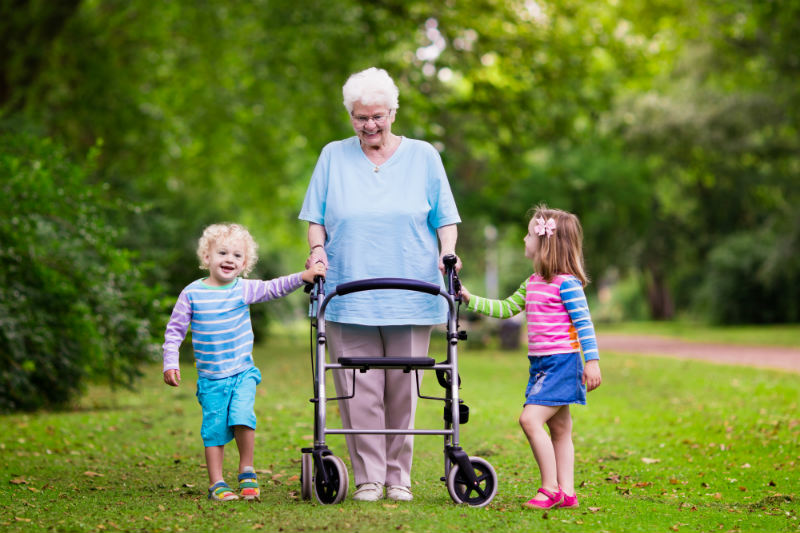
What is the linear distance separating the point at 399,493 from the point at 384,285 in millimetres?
1157

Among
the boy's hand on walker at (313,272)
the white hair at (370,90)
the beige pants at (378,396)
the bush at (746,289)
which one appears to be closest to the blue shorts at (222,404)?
the beige pants at (378,396)

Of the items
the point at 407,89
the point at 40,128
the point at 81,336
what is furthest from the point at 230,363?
the point at 407,89

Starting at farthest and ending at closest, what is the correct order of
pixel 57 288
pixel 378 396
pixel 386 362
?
pixel 57 288 → pixel 378 396 → pixel 386 362

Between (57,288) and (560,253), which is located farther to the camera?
(57,288)

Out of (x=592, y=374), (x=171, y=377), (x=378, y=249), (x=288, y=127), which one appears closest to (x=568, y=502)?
(x=592, y=374)

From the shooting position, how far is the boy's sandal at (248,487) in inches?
210

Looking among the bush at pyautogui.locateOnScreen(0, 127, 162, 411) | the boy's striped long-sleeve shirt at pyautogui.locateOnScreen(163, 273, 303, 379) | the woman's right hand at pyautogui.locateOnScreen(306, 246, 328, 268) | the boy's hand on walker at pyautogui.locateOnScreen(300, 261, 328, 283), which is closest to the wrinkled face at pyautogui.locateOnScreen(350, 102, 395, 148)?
the woman's right hand at pyautogui.locateOnScreen(306, 246, 328, 268)

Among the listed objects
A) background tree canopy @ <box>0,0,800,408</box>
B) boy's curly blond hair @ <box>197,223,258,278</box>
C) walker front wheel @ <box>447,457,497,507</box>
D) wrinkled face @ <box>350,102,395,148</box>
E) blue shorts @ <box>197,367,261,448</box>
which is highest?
background tree canopy @ <box>0,0,800,408</box>

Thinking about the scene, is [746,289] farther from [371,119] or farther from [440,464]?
[371,119]

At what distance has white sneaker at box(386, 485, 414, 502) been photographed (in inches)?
207

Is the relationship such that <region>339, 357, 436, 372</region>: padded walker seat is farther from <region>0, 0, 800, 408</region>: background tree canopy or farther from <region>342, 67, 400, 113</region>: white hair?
<region>0, 0, 800, 408</region>: background tree canopy

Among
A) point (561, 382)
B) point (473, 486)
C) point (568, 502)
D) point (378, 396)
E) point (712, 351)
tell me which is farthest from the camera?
point (712, 351)

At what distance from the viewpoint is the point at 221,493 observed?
17.3 ft

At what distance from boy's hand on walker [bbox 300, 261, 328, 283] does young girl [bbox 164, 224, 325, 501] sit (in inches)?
8.3
